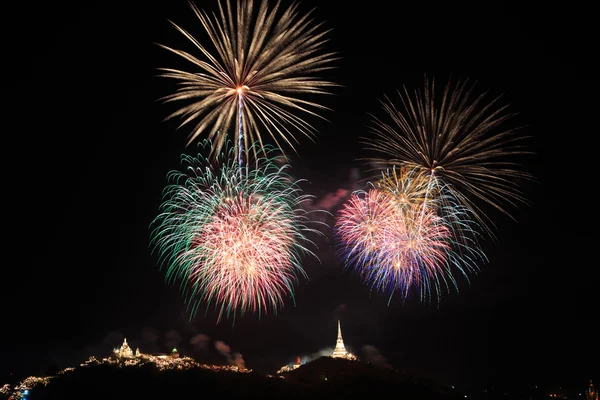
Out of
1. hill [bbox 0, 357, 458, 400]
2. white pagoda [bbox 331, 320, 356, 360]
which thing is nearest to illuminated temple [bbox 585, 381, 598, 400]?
hill [bbox 0, 357, 458, 400]

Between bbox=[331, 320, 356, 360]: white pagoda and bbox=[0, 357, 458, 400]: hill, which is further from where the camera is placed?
bbox=[331, 320, 356, 360]: white pagoda

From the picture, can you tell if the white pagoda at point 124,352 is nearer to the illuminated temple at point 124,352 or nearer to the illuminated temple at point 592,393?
the illuminated temple at point 124,352

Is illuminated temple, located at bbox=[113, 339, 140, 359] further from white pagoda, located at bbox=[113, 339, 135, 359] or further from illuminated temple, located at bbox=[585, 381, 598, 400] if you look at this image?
illuminated temple, located at bbox=[585, 381, 598, 400]

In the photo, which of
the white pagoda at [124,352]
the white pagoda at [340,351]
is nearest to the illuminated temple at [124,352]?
the white pagoda at [124,352]

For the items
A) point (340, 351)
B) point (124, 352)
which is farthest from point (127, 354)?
point (340, 351)

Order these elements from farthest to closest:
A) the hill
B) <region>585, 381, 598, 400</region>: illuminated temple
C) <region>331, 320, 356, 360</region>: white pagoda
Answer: <region>331, 320, 356, 360</region>: white pagoda, <region>585, 381, 598, 400</region>: illuminated temple, the hill

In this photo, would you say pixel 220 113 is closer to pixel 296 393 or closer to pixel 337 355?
pixel 296 393

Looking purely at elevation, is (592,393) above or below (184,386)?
above

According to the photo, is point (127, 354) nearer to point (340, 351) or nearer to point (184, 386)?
point (184, 386)

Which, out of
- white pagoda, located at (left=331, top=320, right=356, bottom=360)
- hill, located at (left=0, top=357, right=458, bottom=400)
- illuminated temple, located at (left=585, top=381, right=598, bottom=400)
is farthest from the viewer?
white pagoda, located at (left=331, top=320, right=356, bottom=360)

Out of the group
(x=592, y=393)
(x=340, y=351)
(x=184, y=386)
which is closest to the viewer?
(x=184, y=386)

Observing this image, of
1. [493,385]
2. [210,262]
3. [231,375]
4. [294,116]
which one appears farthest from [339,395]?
[493,385]
